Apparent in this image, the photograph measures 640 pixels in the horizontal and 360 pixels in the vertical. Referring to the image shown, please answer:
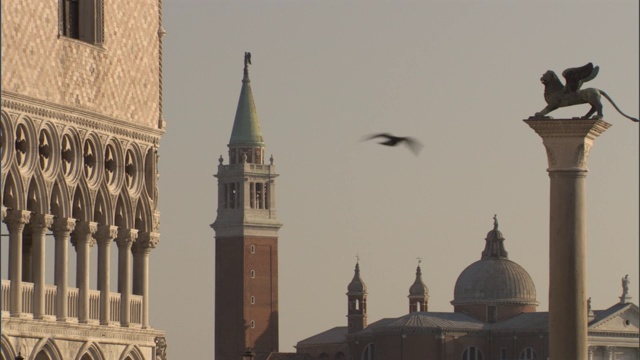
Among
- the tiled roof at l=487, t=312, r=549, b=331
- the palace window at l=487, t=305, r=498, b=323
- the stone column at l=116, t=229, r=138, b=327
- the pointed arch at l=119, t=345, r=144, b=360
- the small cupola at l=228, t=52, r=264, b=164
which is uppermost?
the small cupola at l=228, t=52, r=264, b=164

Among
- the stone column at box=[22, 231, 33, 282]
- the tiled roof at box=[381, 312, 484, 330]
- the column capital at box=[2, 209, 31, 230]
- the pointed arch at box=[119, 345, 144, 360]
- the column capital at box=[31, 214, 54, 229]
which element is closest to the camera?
the column capital at box=[2, 209, 31, 230]

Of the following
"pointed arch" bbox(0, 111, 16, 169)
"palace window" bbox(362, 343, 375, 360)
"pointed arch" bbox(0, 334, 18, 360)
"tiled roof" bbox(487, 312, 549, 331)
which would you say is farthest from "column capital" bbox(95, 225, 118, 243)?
"palace window" bbox(362, 343, 375, 360)

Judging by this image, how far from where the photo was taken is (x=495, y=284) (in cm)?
15650

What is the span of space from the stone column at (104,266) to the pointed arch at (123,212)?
49 centimetres

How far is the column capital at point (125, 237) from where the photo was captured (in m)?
40.3

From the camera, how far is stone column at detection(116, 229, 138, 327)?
132 ft

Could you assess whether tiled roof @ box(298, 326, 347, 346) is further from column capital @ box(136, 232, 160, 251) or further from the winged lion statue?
the winged lion statue

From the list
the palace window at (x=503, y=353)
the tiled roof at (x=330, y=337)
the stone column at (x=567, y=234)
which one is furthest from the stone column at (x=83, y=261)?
the tiled roof at (x=330, y=337)

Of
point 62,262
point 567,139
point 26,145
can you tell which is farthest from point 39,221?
point 567,139

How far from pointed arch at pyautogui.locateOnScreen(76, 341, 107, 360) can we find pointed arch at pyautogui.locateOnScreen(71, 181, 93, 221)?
79.7 inches

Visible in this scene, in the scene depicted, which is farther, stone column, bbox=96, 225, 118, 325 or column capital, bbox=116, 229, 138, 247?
column capital, bbox=116, 229, 138, 247

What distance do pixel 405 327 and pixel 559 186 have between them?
122 m

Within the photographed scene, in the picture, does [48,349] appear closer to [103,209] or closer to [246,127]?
[103,209]

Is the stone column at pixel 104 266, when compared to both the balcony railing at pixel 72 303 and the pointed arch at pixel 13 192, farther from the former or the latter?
the pointed arch at pixel 13 192
